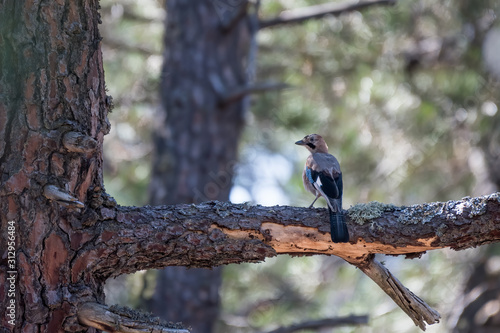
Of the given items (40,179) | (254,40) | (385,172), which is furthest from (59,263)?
(385,172)

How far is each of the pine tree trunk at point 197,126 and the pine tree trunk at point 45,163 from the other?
3269 millimetres

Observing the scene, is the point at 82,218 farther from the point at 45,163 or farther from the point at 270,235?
the point at 270,235

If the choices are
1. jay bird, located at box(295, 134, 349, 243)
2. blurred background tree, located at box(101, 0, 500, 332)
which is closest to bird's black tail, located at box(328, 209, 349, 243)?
jay bird, located at box(295, 134, 349, 243)

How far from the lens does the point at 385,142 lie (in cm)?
877

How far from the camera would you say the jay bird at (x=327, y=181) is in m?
3.28

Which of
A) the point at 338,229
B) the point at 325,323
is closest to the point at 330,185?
the point at 338,229

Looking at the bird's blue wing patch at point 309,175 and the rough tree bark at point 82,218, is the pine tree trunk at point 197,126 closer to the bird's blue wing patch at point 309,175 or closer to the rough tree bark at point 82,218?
the bird's blue wing patch at point 309,175

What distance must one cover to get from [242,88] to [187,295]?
224cm

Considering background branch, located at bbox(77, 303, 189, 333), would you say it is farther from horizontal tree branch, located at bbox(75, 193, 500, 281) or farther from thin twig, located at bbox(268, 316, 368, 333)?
thin twig, located at bbox(268, 316, 368, 333)

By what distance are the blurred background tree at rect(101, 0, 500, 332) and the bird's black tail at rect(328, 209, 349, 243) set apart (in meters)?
Result: 3.95

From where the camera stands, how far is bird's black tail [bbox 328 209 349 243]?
324 centimetres

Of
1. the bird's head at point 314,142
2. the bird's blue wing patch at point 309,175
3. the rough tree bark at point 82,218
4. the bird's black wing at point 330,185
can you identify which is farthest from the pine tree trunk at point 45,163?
the bird's head at point 314,142

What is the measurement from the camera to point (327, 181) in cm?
459

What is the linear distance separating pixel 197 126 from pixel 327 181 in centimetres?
244
